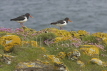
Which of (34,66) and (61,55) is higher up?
(61,55)

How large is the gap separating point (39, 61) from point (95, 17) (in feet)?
121

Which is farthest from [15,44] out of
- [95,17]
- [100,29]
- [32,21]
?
[95,17]

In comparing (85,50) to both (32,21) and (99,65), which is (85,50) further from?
(32,21)

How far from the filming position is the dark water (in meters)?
42.2

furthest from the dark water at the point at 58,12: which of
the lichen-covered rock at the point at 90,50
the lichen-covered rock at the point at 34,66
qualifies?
the lichen-covered rock at the point at 34,66

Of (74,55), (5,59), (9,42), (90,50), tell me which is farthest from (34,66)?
(90,50)

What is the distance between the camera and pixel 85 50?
14.2m

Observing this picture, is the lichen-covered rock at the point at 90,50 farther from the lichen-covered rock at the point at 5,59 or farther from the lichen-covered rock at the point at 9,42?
the lichen-covered rock at the point at 5,59

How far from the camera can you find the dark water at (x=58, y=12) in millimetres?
42250

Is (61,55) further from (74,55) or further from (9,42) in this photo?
(9,42)

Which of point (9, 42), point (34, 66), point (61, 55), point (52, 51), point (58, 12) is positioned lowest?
point (34, 66)

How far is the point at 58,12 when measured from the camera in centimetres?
5062

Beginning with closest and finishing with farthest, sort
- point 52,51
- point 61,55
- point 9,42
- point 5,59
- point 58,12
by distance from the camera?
point 5,59
point 61,55
point 9,42
point 52,51
point 58,12

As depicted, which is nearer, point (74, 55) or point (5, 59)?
point (5, 59)
